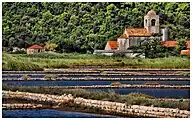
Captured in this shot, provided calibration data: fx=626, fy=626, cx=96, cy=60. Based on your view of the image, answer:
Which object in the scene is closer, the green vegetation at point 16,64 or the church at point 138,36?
the green vegetation at point 16,64

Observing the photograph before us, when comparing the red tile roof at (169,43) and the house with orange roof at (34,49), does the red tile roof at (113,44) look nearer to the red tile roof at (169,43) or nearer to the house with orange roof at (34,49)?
the red tile roof at (169,43)

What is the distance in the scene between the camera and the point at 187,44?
9656 millimetres

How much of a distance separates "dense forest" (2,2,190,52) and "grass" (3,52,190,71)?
0.48ft

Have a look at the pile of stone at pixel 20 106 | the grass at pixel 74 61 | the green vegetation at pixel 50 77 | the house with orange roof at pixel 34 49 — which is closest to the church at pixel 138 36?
the grass at pixel 74 61

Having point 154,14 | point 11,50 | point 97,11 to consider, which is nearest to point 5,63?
point 11,50

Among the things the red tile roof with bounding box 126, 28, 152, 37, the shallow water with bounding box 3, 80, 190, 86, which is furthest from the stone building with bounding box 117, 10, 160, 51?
the shallow water with bounding box 3, 80, 190, 86

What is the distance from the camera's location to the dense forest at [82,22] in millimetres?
9852

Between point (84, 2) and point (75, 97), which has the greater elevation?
point (84, 2)

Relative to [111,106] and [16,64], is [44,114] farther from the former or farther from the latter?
[16,64]

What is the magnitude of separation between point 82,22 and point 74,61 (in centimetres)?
64

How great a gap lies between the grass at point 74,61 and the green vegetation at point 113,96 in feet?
1.53

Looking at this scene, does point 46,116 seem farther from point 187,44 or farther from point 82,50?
point 187,44

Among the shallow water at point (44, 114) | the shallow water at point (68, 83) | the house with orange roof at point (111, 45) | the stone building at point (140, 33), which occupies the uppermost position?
the stone building at point (140, 33)

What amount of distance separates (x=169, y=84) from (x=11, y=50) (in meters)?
2.52
